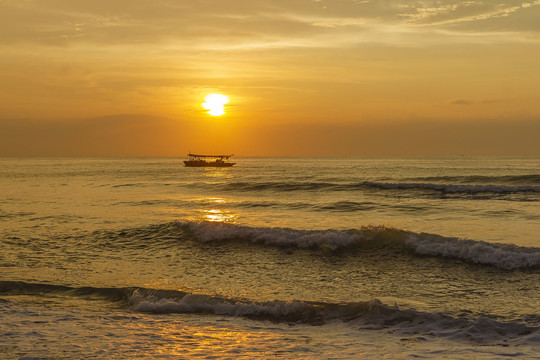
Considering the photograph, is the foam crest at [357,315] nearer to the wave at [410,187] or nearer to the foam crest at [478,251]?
the foam crest at [478,251]

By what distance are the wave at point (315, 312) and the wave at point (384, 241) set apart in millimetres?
7068

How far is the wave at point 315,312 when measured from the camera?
426 inches

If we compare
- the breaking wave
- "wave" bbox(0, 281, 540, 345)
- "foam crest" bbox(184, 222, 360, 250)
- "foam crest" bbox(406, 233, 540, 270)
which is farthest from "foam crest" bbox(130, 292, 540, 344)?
the breaking wave

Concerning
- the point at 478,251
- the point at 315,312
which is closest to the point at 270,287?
the point at 315,312

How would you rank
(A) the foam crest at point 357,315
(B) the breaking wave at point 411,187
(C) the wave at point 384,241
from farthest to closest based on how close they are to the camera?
(B) the breaking wave at point 411,187 < (C) the wave at point 384,241 < (A) the foam crest at point 357,315

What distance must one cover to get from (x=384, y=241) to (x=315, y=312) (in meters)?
9.84

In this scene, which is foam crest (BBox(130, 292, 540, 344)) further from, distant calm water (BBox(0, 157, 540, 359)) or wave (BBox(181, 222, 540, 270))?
wave (BBox(181, 222, 540, 270))

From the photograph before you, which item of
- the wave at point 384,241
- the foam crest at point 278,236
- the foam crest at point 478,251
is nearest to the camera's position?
the foam crest at point 478,251

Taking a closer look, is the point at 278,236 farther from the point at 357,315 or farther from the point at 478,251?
the point at 357,315

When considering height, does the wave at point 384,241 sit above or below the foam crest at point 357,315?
above

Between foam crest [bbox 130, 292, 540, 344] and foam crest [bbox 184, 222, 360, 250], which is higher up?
foam crest [bbox 184, 222, 360, 250]

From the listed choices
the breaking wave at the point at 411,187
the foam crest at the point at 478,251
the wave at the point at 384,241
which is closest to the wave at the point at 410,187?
the breaking wave at the point at 411,187

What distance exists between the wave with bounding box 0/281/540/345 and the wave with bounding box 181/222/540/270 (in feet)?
23.2

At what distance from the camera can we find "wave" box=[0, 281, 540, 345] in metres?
10.8
